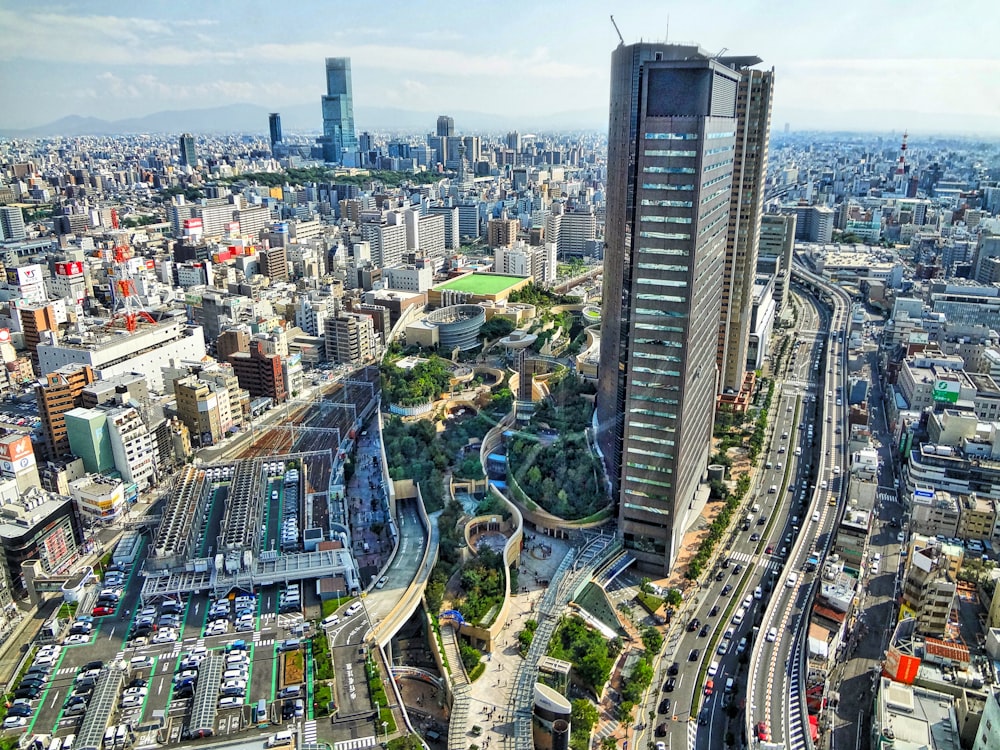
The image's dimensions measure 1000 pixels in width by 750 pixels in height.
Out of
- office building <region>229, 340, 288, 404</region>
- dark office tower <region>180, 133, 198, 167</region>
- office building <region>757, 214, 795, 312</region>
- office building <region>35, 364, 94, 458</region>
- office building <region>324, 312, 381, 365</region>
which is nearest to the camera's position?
office building <region>35, 364, 94, 458</region>

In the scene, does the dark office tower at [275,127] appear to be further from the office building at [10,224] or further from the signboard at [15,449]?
the signboard at [15,449]

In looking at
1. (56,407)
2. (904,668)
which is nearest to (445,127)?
(56,407)

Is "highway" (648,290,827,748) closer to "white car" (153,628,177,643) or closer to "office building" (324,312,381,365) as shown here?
"white car" (153,628,177,643)

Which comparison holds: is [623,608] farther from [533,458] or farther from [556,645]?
[533,458]

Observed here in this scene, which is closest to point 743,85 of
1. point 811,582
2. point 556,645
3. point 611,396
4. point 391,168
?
point 611,396

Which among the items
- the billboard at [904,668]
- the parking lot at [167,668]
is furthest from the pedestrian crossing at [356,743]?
the billboard at [904,668]

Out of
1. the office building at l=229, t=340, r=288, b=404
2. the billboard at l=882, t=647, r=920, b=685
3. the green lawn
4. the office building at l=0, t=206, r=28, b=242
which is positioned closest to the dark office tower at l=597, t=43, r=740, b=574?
the billboard at l=882, t=647, r=920, b=685
